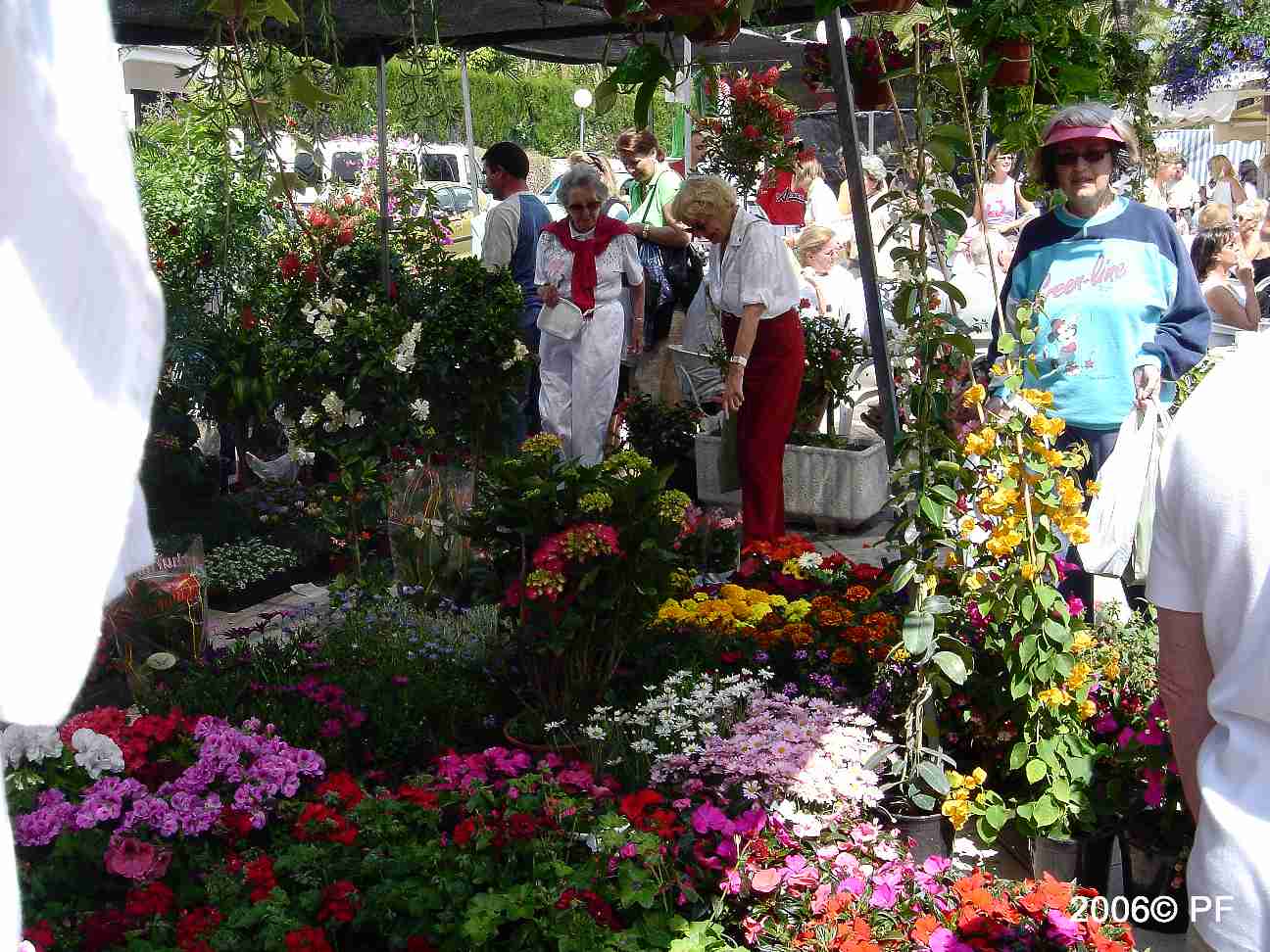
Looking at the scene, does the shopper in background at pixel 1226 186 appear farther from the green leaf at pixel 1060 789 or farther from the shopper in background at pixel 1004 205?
the green leaf at pixel 1060 789

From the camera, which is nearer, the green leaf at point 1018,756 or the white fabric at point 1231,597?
the white fabric at point 1231,597

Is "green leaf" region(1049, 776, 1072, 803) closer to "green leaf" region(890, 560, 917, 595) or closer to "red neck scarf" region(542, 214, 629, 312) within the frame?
→ "green leaf" region(890, 560, 917, 595)

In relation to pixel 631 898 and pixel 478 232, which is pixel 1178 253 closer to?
pixel 631 898

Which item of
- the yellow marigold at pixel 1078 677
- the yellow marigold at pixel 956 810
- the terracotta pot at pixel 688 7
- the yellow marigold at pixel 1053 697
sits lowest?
the yellow marigold at pixel 956 810

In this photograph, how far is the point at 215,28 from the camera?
2.83 m

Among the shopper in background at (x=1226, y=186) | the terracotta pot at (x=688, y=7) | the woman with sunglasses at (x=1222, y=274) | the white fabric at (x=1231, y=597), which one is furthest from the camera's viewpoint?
the shopper in background at (x=1226, y=186)

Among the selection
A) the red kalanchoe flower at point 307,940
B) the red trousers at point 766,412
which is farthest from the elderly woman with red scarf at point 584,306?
the red kalanchoe flower at point 307,940

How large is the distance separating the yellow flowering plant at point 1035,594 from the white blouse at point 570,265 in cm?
320

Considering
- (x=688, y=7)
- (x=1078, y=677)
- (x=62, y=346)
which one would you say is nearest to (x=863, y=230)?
(x=688, y=7)

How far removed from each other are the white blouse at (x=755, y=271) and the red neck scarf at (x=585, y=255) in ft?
3.06

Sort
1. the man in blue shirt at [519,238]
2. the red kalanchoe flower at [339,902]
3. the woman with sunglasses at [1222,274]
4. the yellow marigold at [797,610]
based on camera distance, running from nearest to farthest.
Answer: the red kalanchoe flower at [339,902]
the yellow marigold at [797,610]
the woman with sunglasses at [1222,274]
the man in blue shirt at [519,238]

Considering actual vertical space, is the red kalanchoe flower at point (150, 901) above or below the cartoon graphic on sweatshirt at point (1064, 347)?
below

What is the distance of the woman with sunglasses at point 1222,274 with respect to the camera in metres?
6.32

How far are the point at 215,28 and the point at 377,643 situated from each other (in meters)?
1.89
